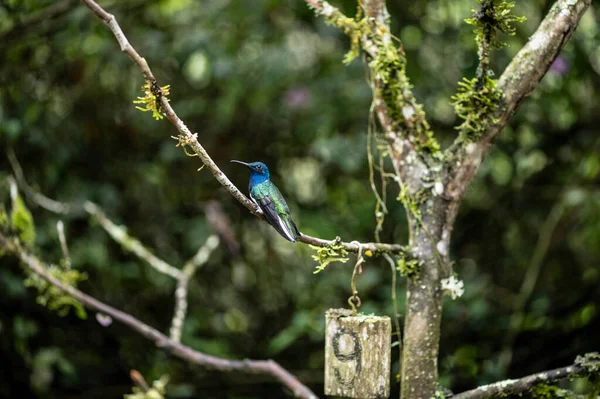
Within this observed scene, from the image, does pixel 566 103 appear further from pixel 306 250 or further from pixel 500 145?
pixel 306 250

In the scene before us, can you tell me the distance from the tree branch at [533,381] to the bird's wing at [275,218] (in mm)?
694

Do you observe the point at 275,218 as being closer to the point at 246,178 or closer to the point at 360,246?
the point at 360,246

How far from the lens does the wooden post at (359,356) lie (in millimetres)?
1956

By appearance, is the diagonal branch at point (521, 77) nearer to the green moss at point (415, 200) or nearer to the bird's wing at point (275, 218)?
the green moss at point (415, 200)

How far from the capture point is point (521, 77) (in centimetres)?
224

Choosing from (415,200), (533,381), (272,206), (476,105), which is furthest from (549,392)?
(272,206)

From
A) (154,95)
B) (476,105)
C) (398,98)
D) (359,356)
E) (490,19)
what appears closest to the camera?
(154,95)

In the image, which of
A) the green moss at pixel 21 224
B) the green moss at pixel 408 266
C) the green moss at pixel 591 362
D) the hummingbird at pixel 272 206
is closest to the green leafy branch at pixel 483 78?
the green moss at pixel 408 266

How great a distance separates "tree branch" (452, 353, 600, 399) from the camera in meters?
2.11

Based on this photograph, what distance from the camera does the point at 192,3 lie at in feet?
18.4

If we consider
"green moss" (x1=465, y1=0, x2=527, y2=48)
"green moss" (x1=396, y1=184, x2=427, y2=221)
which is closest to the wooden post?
"green moss" (x1=396, y1=184, x2=427, y2=221)

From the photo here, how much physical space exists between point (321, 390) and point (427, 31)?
2.57 meters

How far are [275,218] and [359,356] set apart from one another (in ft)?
1.45

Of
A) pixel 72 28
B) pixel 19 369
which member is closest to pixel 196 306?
pixel 19 369
